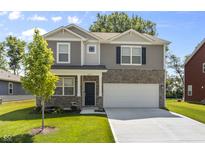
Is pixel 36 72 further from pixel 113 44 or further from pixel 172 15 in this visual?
pixel 172 15

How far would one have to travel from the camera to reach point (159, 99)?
64.6 ft

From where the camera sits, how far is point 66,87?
1898 cm

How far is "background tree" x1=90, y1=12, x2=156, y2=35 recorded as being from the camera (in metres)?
34.7

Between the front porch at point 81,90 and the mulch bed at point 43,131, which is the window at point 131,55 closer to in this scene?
the front porch at point 81,90

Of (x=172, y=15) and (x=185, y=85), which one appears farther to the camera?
(x=185, y=85)

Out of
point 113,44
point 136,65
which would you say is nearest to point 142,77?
point 136,65

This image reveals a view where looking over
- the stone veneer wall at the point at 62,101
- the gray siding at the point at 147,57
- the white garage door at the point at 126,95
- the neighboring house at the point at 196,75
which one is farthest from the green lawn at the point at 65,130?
the neighboring house at the point at 196,75

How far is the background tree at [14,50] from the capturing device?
1686 inches

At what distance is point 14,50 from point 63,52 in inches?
1091

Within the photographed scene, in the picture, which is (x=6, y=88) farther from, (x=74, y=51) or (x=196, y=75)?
(x=196, y=75)

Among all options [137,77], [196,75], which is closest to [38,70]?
[137,77]

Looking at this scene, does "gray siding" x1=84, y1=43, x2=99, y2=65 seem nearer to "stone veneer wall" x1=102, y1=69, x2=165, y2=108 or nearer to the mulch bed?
"stone veneer wall" x1=102, y1=69, x2=165, y2=108
